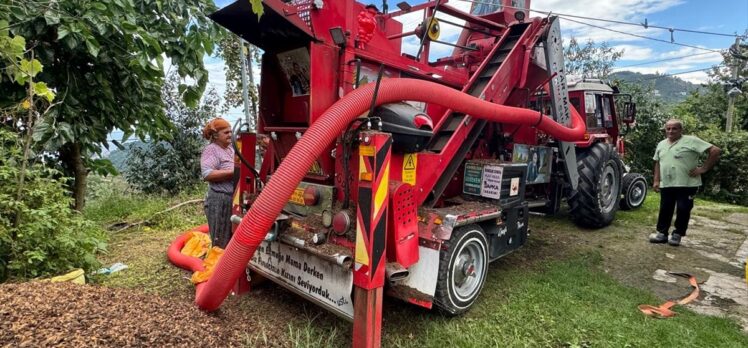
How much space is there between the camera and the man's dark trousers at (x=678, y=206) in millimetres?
5469

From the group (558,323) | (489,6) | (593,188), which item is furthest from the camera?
(593,188)

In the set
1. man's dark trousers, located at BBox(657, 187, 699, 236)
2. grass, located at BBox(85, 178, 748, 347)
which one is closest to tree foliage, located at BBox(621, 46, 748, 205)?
man's dark trousers, located at BBox(657, 187, 699, 236)

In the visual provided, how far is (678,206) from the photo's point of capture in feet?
18.3

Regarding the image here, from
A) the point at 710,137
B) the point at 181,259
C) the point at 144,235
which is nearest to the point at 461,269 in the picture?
the point at 181,259

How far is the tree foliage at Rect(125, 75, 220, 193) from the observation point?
857 centimetres

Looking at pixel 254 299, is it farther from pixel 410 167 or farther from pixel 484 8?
pixel 484 8

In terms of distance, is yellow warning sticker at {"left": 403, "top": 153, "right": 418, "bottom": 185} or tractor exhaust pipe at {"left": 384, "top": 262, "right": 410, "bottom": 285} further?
yellow warning sticker at {"left": 403, "top": 153, "right": 418, "bottom": 185}

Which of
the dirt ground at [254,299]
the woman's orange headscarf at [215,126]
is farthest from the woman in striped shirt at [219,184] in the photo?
the dirt ground at [254,299]

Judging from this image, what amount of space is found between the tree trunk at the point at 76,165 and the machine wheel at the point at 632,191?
28.0 ft

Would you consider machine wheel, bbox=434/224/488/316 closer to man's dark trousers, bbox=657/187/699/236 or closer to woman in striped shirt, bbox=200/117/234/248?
woman in striped shirt, bbox=200/117/234/248

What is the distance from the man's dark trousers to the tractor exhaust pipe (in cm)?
470

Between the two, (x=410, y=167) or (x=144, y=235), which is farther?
(x=144, y=235)

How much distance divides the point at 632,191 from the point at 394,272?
Result: 717 centimetres

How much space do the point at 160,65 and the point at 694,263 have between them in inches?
248
